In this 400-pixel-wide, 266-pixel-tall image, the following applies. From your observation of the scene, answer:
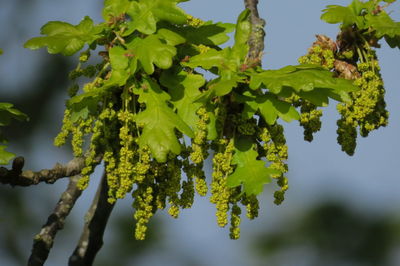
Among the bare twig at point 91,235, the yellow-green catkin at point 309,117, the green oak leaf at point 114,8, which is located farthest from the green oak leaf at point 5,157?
the yellow-green catkin at point 309,117

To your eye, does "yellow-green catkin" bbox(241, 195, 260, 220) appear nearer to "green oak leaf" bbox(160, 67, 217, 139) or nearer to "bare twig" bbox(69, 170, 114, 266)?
"green oak leaf" bbox(160, 67, 217, 139)

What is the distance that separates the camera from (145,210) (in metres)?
3.66

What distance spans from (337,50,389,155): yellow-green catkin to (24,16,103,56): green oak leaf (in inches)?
48.6

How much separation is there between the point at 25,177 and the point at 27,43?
669mm

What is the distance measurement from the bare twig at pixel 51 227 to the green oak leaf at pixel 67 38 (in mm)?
1319

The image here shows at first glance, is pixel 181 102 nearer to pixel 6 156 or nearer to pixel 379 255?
pixel 6 156

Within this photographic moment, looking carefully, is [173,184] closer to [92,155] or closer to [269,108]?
Answer: [92,155]

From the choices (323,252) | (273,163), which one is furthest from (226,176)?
(323,252)

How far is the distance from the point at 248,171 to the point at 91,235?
5.53 feet

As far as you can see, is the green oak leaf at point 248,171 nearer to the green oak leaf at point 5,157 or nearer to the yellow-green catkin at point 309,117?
the yellow-green catkin at point 309,117

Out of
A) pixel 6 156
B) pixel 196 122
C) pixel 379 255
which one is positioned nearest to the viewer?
pixel 196 122

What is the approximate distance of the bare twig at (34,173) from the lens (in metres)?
3.97

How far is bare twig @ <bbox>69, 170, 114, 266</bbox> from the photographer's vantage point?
16.2 ft

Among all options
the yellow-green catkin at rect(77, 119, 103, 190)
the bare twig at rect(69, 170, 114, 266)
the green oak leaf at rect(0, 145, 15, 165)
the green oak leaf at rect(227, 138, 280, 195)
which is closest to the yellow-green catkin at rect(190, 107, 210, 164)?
the green oak leaf at rect(227, 138, 280, 195)
